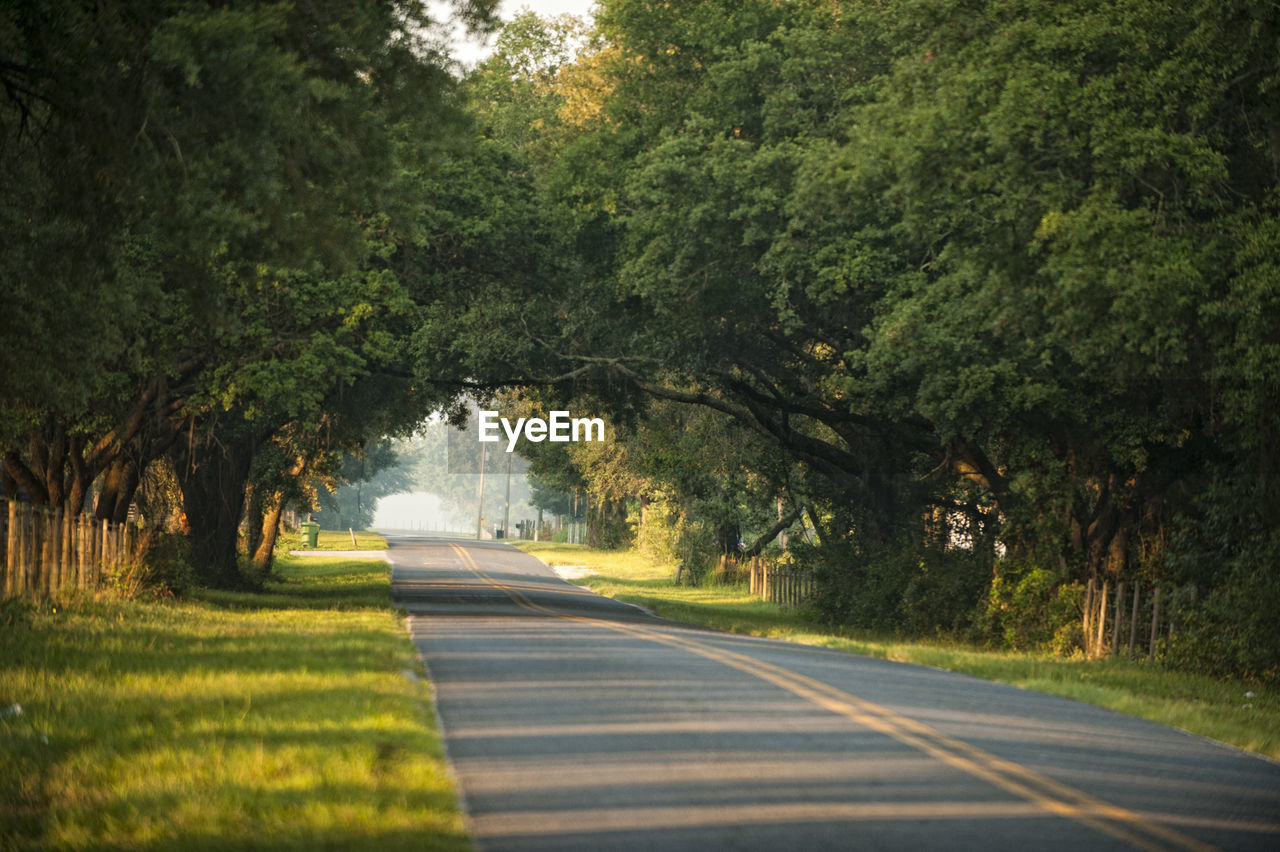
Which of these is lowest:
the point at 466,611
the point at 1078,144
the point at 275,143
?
the point at 466,611

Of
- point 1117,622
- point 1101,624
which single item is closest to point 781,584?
point 1101,624

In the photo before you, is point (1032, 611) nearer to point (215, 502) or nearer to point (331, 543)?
point (215, 502)

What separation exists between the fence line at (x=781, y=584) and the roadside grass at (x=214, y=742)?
25.0 meters

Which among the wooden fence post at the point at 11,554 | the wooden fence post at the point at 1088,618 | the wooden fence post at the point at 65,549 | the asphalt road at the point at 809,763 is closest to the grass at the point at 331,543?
the wooden fence post at the point at 65,549

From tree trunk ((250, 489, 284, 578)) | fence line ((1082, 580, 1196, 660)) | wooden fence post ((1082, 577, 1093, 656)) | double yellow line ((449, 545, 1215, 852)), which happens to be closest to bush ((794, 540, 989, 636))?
wooden fence post ((1082, 577, 1093, 656))

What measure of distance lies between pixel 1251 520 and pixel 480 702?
42.2 feet

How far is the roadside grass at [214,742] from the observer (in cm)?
803

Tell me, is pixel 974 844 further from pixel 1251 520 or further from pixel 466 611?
pixel 466 611

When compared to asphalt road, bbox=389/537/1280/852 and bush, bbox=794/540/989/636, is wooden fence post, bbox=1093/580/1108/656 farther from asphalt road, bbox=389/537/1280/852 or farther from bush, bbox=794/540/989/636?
asphalt road, bbox=389/537/1280/852

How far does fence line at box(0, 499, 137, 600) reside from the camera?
22.8 m

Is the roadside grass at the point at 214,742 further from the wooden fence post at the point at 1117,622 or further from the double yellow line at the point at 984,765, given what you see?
the wooden fence post at the point at 1117,622

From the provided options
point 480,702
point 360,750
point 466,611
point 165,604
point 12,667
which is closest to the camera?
point 360,750

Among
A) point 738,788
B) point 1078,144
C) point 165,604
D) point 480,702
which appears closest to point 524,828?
point 738,788

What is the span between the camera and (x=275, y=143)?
15188 millimetres
